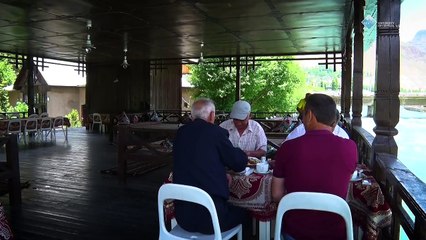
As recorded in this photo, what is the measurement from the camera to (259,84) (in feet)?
60.4

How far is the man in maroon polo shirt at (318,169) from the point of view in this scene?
70.2 inches

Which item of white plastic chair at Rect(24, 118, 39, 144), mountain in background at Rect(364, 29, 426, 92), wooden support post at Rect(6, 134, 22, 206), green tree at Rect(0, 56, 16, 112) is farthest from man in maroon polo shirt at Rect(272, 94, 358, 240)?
green tree at Rect(0, 56, 16, 112)

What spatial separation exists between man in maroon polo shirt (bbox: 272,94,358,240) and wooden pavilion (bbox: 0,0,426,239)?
346mm

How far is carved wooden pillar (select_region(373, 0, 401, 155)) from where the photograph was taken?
2764mm

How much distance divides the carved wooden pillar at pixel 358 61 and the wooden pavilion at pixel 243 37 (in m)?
0.01

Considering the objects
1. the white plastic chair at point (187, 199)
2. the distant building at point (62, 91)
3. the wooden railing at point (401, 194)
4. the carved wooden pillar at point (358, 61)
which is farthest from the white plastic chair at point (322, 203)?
the distant building at point (62, 91)

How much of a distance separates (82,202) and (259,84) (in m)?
14.9

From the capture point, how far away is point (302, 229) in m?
1.83

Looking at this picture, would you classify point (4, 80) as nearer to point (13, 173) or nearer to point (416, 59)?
point (13, 173)

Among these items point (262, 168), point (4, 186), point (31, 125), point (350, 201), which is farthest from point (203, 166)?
point (31, 125)

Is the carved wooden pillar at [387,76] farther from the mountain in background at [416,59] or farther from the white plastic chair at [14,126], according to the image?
the white plastic chair at [14,126]

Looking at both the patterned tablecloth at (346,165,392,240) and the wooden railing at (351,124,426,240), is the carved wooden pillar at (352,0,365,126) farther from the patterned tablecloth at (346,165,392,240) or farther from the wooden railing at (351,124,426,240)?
the patterned tablecloth at (346,165,392,240)

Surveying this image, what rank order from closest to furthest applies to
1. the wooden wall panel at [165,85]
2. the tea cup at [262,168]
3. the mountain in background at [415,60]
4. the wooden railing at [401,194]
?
the wooden railing at [401,194] < the tea cup at [262,168] < the mountain in background at [415,60] < the wooden wall panel at [165,85]

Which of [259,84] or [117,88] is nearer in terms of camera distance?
[117,88]
